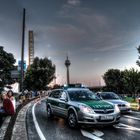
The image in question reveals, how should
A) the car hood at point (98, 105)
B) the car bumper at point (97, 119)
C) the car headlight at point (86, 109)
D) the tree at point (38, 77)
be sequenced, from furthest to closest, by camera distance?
the tree at point (38, 77) < the car hood at point (98, 105) < the car headlight at point (86, 109) < the car bumper at point (97, 119)

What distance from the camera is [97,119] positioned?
9.99 metres

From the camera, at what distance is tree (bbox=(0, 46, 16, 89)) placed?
42256 millimetres

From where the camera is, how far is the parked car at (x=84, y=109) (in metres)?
10.1

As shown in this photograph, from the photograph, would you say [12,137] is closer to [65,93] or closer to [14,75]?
[65,93]

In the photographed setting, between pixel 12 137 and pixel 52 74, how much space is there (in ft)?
208

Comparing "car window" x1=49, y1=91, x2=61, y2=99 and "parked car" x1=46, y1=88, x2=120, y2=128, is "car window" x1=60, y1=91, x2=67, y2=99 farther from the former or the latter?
"car window" x1=49, y1=91, x2=61, y2=99

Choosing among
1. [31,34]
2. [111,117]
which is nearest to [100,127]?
[111,117]

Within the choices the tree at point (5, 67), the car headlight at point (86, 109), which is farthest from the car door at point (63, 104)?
the tree at point (5, 67)

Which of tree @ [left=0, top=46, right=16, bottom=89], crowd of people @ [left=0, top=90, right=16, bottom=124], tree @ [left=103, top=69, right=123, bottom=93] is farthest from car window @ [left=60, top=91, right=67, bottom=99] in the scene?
tree @ [left=103, top=69, right=123, bottom=93]

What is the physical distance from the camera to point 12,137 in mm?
8156

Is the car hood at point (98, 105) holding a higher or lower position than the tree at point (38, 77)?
lower

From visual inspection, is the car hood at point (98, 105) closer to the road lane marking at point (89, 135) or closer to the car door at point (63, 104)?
the road lane marking at point (89, 135)

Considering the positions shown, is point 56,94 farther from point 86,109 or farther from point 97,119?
point 97,119

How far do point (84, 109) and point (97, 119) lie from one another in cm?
64
